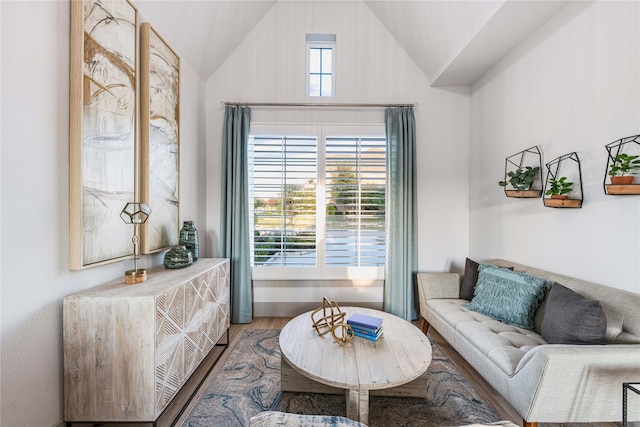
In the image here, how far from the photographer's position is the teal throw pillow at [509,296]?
2.02 m

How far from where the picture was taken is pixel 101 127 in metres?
1.67

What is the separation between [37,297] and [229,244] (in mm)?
1818

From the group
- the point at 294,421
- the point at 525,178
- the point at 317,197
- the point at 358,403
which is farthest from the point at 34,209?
the point at 525,178

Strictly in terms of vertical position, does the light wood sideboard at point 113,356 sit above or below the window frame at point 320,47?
below

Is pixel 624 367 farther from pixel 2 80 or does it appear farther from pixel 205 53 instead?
pixel 205 53

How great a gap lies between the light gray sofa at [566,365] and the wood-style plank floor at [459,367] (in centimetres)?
29

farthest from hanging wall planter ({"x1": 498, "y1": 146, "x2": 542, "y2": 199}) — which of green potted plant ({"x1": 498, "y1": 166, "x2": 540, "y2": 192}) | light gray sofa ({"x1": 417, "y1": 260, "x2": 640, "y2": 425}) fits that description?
light gray sofa ({"x1": 417, "y1": 260, "x2": 640, "y2": 425})

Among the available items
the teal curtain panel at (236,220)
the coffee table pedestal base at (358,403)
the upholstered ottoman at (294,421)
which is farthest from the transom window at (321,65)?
the upholstered ottoman at (294,421)

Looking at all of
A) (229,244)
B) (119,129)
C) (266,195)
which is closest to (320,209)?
(266,195)

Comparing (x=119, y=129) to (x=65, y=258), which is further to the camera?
(x=119, y=129)

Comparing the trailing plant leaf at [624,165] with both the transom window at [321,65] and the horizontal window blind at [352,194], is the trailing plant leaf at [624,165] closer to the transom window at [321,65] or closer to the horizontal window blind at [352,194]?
the horizontal window blind at [352,194]

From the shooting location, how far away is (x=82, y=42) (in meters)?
1.51

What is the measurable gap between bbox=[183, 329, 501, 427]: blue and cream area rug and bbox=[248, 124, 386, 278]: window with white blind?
1.32 meters

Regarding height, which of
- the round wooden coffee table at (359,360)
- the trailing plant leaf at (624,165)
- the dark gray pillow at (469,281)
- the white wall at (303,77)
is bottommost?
the round wooden coffee table at (359,360)
